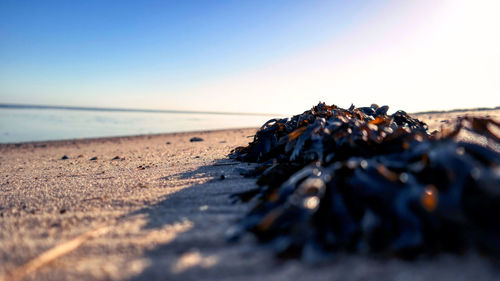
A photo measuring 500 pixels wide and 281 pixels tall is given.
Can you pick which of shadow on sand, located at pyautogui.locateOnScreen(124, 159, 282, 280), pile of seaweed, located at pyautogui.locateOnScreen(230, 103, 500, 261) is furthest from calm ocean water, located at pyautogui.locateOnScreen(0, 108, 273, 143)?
pile of seaweed, located at pyautogui.locateOnScreen(230, 103, 500, 261)

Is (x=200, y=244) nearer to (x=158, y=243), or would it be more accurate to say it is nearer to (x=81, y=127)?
(x=158, y=243)

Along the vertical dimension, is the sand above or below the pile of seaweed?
below

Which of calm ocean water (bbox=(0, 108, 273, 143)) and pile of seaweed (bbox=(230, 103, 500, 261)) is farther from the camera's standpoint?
calm ocean water (bbox=(0, 108, 273, 143))

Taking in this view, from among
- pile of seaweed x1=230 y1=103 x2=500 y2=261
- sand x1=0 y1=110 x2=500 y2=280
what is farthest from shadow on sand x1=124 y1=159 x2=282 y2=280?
pile of seaweed x1=230 y1=103 x2=500 y2=261

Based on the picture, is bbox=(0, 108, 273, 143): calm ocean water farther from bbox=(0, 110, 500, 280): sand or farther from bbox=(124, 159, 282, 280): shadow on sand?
bbox=(124, 159, 282, 280): shadow on sand

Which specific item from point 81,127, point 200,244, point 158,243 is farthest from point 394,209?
point 81,127

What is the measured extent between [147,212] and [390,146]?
162 centimetres

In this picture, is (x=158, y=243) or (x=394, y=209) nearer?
(x=394, y=209)

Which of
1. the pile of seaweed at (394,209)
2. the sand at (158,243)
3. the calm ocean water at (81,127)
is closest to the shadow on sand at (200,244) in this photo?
the sand at (158,243)

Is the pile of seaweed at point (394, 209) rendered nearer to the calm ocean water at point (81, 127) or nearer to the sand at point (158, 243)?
the sand at point (158, 243)

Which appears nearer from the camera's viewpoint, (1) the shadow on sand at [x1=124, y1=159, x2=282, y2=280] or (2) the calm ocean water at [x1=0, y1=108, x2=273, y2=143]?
(1) the shadow on sand at [x1=124, y1=159, x2=282, y2=280]

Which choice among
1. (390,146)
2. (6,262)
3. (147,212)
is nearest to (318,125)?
(390,146)

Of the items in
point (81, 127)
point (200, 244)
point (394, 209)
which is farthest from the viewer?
point (81, 127)

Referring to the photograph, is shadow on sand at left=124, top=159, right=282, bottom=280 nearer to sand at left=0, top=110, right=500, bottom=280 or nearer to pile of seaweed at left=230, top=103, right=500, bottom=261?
sand at left=0, top=110, right=500, bottom=280
